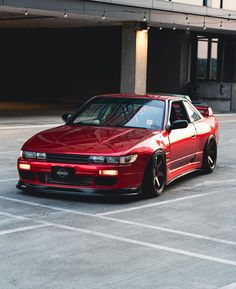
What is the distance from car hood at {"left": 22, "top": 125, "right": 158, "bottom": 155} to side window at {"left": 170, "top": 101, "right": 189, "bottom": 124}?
0.91 metres

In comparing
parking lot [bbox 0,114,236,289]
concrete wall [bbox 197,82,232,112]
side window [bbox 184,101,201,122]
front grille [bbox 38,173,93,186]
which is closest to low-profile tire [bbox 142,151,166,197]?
parking lot [bbox 0,114,236,289]

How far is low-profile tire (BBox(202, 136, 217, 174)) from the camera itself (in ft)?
38.0

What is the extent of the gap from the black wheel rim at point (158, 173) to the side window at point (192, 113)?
6.37 feet

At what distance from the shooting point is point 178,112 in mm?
10938

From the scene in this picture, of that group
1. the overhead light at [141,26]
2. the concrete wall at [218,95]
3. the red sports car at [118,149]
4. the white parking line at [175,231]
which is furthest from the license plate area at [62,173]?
the concrete wall at [218,95]

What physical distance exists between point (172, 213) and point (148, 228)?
37.4 inches

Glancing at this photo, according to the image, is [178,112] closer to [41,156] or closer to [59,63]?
[41,156]

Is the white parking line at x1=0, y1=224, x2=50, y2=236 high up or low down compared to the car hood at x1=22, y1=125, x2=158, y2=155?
down

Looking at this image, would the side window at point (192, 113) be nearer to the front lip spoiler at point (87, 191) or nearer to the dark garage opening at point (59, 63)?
the front lip spoiler at point (87, 191)

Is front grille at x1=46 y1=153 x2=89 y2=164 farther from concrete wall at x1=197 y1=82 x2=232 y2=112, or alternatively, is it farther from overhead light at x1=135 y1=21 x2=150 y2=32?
concrete wall at x1=197 y1=82 x2=232 y2=112

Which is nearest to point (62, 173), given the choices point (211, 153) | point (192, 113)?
point (192, 113)

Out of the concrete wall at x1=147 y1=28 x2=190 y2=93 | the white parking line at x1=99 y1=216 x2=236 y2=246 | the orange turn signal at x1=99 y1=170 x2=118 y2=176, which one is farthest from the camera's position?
the concrete wall at x1=147 y1=28 x2=190 y2=93

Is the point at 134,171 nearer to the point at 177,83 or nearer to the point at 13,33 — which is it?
the point at 177,83

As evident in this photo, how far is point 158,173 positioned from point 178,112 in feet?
5.86
